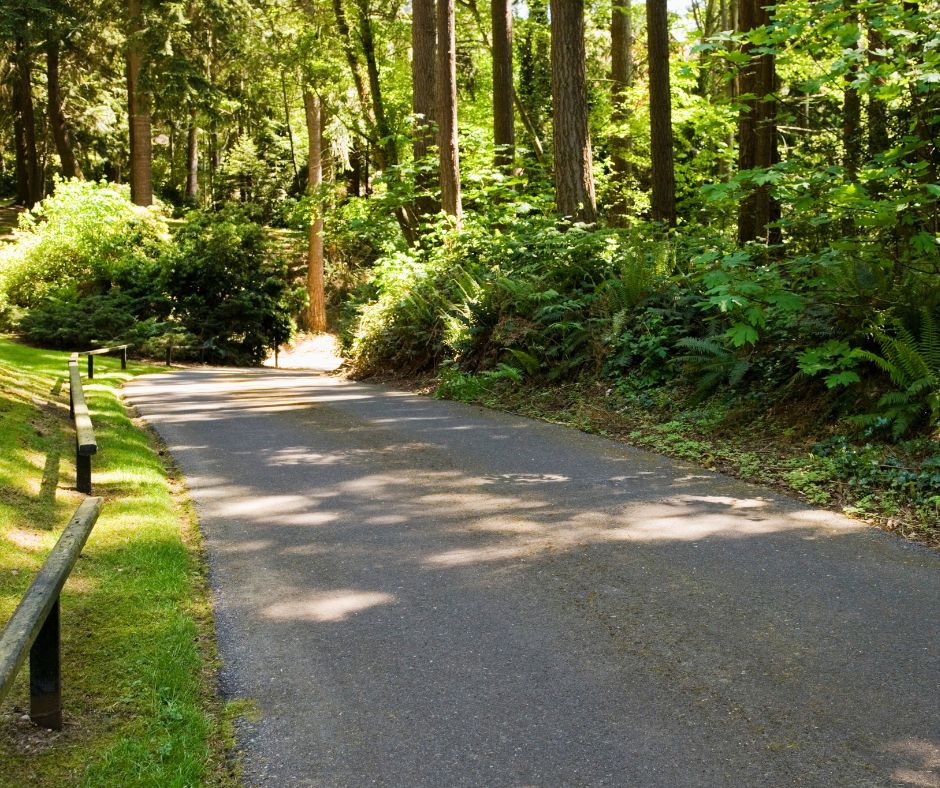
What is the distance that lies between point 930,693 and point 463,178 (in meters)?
17.5

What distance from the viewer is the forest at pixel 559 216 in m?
7.97

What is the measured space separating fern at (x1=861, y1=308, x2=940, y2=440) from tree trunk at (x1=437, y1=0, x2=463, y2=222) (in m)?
11.8

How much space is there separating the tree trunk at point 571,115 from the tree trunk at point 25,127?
26.7 metres

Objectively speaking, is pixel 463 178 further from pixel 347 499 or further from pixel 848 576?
pixel 848 576

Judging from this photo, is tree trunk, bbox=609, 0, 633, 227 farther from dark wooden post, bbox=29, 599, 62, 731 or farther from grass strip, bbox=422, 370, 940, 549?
dark wooden post, bbox=29, 599, 62, 731

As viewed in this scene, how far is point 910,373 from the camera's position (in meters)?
7.98

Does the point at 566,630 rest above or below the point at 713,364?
below

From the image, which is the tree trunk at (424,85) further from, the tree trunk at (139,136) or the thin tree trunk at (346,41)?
the tree trunk at (139,136)

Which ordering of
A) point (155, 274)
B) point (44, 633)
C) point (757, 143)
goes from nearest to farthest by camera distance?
point (44, 633), point (757, 143), point (155, 274)

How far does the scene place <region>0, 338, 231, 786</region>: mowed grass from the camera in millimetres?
Result: 3814

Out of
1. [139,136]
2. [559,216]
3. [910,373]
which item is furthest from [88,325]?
[910,373]

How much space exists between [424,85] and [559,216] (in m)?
7.55

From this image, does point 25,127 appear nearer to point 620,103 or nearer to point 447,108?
point 620,103

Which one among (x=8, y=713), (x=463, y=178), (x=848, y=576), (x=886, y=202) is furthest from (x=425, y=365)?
(x=8, y=713)
